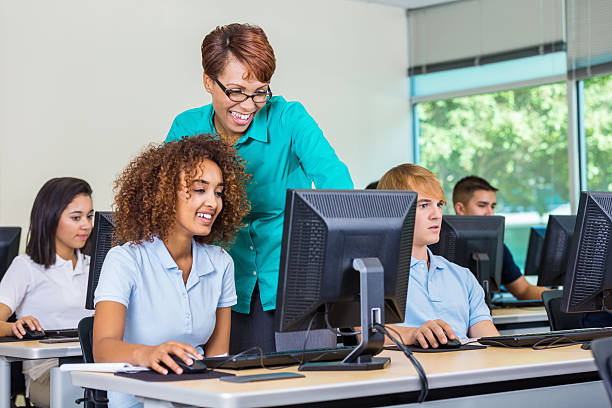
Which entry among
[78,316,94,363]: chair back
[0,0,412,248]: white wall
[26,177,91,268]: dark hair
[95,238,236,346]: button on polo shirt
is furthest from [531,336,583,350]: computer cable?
[0,0,412,248]: white wall

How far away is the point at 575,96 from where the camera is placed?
579cm

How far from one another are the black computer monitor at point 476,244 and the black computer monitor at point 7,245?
5.47 feet

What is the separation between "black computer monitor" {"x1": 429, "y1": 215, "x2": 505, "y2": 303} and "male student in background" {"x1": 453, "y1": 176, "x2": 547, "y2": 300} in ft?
1.70

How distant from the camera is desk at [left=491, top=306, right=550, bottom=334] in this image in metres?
3.38

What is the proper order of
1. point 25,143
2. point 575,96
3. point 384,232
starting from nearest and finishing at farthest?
1. point 384,232
2. point 25,143
3. point 575,96

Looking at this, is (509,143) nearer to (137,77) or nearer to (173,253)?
(137,77)

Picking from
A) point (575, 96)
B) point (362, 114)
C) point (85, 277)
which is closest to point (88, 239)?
point (85, 277)

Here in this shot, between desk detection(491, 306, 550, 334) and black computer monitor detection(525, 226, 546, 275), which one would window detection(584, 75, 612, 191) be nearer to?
black computer monitor detection(525, 226, 546, 275)

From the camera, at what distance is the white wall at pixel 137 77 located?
15.3 ft

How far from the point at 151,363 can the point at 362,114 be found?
16.1 ft

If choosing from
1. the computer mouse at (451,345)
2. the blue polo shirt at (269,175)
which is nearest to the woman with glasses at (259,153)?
the blue polo shirt at (269,175)

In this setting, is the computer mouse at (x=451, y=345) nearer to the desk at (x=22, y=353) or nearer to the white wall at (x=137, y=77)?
the desk at (x=22, y=353)

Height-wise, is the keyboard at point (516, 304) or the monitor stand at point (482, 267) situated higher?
the monitor stand at point (482, 267)

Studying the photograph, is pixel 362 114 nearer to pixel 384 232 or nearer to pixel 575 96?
pixel 575 96
